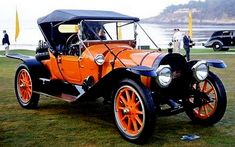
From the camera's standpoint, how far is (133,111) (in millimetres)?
5668

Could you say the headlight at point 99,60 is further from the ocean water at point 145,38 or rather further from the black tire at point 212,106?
the black tire at point 212,106

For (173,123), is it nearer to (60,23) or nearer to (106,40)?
(106,40)

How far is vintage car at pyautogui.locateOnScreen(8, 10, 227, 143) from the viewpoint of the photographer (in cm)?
567

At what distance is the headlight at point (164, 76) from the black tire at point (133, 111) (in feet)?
0.99

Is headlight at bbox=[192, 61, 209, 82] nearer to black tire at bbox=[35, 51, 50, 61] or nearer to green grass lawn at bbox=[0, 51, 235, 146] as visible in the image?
green grass lawn at bbox=[0, 51, 235, 146]

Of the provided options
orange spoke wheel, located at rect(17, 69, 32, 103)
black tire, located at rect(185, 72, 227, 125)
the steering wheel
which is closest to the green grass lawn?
black tire, located at rect(185, 72, 227, 125)

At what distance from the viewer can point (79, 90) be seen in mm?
7078

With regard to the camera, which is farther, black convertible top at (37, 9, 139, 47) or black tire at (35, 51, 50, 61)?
black tire at (35, 51, 50, 61)

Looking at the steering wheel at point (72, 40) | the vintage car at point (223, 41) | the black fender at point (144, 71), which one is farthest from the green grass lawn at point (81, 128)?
the vintage car at point (223, 41)

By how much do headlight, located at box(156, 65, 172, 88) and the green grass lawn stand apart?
81 cm

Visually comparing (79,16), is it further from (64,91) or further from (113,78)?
(113,78)

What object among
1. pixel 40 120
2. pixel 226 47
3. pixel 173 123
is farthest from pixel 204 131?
pixel 226 47

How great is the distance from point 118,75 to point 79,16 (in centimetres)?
171

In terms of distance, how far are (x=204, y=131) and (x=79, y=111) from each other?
254 cm
